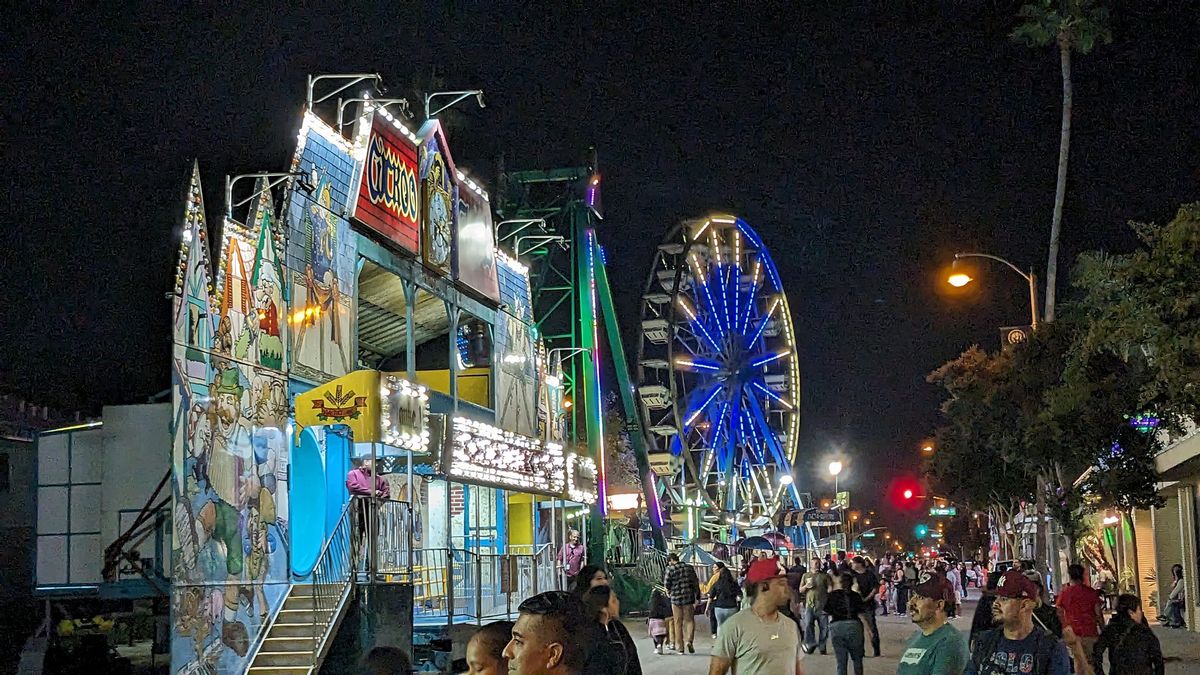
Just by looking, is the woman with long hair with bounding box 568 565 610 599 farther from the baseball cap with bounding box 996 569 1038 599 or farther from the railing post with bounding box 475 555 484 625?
the railing post with bounding box 475 555 484 625

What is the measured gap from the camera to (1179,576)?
3069cm

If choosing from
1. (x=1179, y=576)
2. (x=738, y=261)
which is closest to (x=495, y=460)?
(x=1179, y=576)

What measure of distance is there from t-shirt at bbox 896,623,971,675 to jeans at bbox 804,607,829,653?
1592cm

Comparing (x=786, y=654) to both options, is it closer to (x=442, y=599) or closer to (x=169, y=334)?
(x=169, y=334)

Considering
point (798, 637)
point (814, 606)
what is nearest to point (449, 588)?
point (814, 606)

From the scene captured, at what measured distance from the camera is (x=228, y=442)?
52.4 feet

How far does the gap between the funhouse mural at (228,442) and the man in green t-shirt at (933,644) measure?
9.47 metres

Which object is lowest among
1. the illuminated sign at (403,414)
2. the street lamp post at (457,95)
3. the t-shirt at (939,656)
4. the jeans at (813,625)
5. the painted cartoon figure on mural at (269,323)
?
the jeans at (813,625)

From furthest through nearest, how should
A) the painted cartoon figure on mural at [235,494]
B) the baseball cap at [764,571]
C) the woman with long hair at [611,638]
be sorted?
the painted cartoon figure on mural at [235,494]
the baseball cap at [764,571]
the woman with long hair at [611,638]

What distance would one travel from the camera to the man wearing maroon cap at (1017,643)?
6957 mm

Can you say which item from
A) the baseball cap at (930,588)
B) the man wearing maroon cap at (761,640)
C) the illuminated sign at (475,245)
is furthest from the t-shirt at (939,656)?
the illuminated sign at (475,245)

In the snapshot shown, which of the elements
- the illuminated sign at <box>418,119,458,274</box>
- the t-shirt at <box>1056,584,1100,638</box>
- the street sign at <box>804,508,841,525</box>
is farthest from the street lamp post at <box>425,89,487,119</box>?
the street sign at <box>804,508,841,525</box>

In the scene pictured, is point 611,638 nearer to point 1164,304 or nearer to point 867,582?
point 1164,304

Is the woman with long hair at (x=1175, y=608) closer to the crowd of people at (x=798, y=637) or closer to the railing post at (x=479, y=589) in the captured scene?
the railing post at (x=479, y=589)
